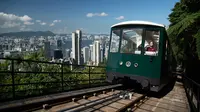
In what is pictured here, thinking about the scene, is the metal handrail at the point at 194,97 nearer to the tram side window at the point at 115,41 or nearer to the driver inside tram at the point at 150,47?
the driver inside tram at the point at 150,47

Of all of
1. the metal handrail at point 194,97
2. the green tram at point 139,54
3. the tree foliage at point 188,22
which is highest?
the tree foliage at point 188,22

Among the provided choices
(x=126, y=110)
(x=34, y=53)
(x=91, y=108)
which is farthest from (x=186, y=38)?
(x=34, y=53)

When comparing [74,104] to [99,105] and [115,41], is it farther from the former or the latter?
[115,41]

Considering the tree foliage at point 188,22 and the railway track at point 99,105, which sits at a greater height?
the tree foliage at point 188,22

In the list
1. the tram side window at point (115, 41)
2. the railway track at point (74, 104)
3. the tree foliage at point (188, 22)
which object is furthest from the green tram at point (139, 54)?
the tree foliage at point (188, 22)

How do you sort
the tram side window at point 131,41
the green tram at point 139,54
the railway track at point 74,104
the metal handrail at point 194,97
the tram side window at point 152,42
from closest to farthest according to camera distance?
the railway track at point 74,104 → the metal handrail at point 194,97 → the green tram at point 139,54 → the tram side window at point 152,42 → the tram side window at point 131,41

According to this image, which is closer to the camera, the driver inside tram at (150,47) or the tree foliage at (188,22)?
the driver inside tram at (150,47)

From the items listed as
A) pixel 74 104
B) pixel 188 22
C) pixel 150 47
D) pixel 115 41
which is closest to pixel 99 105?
pixel 74 104

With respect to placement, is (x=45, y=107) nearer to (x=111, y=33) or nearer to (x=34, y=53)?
(x=111, y=33)

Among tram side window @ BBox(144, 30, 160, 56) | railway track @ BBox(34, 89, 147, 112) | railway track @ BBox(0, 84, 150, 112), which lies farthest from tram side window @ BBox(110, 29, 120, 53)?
railway track @ BBox(34, 89, 147, 112)
